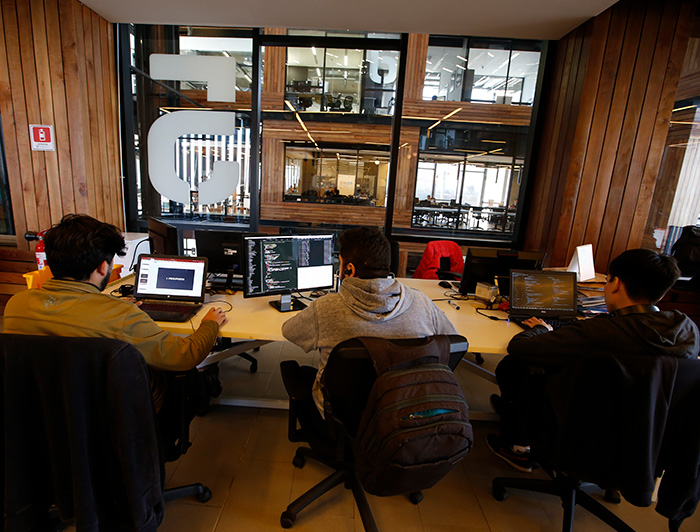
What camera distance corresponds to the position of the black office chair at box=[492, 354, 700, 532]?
1158 millimetres

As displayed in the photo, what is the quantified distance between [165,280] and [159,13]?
304 cm

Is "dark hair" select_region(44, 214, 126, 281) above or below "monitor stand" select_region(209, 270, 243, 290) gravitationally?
above

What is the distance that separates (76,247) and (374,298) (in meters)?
1.09

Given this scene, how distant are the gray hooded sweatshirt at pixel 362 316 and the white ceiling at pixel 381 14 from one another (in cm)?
287

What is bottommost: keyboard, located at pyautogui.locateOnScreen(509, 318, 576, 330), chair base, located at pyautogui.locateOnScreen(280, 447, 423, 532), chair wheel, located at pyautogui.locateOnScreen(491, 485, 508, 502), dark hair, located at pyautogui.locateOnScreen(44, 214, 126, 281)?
chair wheel, located at pyautogui.locateOnScreen(491, 485, 508, 502)

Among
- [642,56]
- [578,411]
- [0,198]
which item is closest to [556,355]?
[578,411]

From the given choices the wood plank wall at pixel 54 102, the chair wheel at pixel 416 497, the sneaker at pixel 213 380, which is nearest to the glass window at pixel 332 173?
the wood plank wall at pixel 54 102

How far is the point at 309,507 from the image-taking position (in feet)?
5.48

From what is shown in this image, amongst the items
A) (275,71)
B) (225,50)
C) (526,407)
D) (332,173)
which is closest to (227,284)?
(526,407)

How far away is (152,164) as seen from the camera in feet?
13.1

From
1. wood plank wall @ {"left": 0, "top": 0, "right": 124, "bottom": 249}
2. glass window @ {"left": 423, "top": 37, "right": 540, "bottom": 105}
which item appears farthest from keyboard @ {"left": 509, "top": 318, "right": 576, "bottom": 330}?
wood plank wall @ {"left": 0, "top": 0, "right": 124, "bottom": 249}

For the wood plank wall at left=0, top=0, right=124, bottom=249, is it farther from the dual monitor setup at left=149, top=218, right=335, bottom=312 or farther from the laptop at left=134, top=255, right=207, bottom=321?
the laptop at left=134, top=255, right=207, bottom=321

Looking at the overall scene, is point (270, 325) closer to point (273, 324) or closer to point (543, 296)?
point (273, 324)

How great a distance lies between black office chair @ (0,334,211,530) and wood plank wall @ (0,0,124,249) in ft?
10.5
